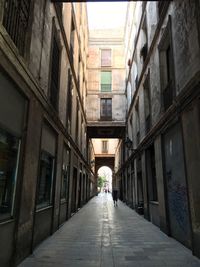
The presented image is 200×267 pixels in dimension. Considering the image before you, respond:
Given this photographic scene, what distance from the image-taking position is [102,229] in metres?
10.4

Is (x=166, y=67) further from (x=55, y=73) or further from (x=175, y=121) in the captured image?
(x=55, y=73)

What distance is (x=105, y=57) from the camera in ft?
93.6

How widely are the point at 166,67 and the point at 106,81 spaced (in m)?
17.3

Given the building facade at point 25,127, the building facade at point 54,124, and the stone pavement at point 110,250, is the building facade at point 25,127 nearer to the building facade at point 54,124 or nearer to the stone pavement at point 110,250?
the building facade at point 54,124

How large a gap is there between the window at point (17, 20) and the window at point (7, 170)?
2.19m

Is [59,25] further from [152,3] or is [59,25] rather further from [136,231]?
[136,231]

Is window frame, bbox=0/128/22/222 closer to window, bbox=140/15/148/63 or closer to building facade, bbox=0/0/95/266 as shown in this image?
building facade, bbox=0/0/95/266

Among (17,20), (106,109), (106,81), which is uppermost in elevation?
(106,81)

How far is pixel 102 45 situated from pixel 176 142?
22993mm

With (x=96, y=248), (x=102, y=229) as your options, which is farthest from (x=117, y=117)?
→ (x=96, y=248)

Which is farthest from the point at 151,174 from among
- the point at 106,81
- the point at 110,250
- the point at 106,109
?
the point at 106,81

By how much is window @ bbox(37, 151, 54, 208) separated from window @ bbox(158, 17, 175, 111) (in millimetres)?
4767

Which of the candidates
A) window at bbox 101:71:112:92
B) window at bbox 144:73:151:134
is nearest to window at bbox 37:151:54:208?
window at bbox 144:73:151:134

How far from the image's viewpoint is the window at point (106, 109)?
26.1 m
